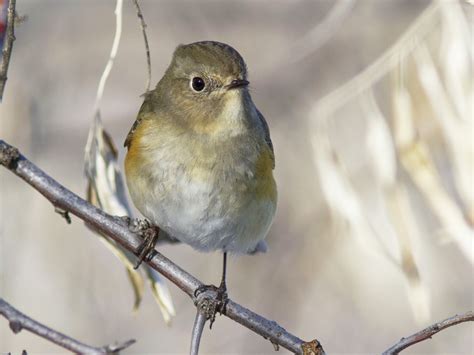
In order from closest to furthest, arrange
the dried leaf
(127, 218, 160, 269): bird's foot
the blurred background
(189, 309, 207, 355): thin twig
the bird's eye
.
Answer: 1. (189, 309, 207, 355): thin twig
2. (127, 218, 160, 269): bird's foot
3. the dried leaf
4. the bird's eye
5. the blurred background

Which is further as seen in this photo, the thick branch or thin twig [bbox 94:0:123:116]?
thin twig [bbox 94:0:123:116]

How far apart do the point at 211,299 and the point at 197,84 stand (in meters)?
0.99

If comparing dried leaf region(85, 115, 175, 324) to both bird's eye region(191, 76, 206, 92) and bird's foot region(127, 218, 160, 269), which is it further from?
bird's eye region(191, 76, 206, 92)

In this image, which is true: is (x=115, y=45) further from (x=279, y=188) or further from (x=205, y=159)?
(x=279, y=188)

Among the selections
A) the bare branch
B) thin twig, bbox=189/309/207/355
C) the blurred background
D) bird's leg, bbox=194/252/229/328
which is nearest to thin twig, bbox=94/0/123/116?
bird's leg, bbox=194/252/229/328

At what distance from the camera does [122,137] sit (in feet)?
23.0

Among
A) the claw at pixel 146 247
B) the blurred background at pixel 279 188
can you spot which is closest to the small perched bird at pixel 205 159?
the claw at pixel 146 247

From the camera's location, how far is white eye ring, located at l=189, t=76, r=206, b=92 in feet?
12.4

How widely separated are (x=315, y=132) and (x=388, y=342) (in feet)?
9.69

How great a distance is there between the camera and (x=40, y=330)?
7.48ft

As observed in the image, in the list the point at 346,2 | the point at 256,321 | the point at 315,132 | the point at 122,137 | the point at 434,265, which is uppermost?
the point at 122,137

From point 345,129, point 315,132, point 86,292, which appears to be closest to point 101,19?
point 345,129

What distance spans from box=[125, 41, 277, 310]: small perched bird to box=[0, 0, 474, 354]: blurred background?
32.1 inches

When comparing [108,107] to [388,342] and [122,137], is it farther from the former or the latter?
[388,342]
